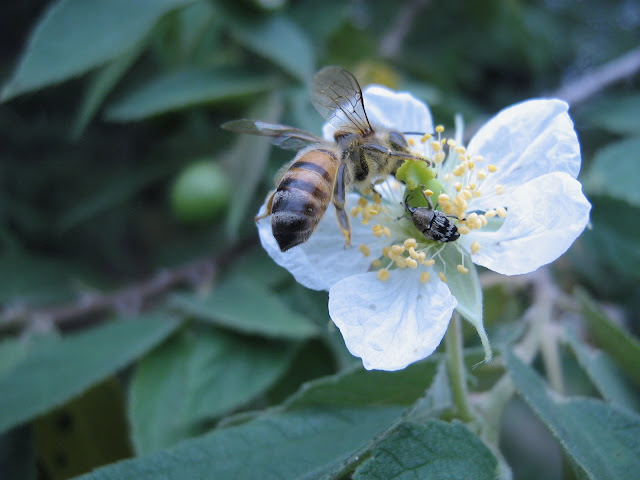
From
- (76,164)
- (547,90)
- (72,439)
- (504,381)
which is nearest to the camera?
(504,381)

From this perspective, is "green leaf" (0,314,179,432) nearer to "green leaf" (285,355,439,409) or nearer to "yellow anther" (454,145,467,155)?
"green leaf" (285,355,439,409)

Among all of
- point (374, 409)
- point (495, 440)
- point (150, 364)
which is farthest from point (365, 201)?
point (150, 364)

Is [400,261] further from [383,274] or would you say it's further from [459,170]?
[459,170]

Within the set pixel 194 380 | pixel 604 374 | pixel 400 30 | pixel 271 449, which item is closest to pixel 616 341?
pixel 604 374

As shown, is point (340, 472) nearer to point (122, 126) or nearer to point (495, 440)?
point (495, 440)

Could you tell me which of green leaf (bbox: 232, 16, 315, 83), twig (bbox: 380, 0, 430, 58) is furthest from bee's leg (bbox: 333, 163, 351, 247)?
twig (bbox: 380, 0, 430, 58)
